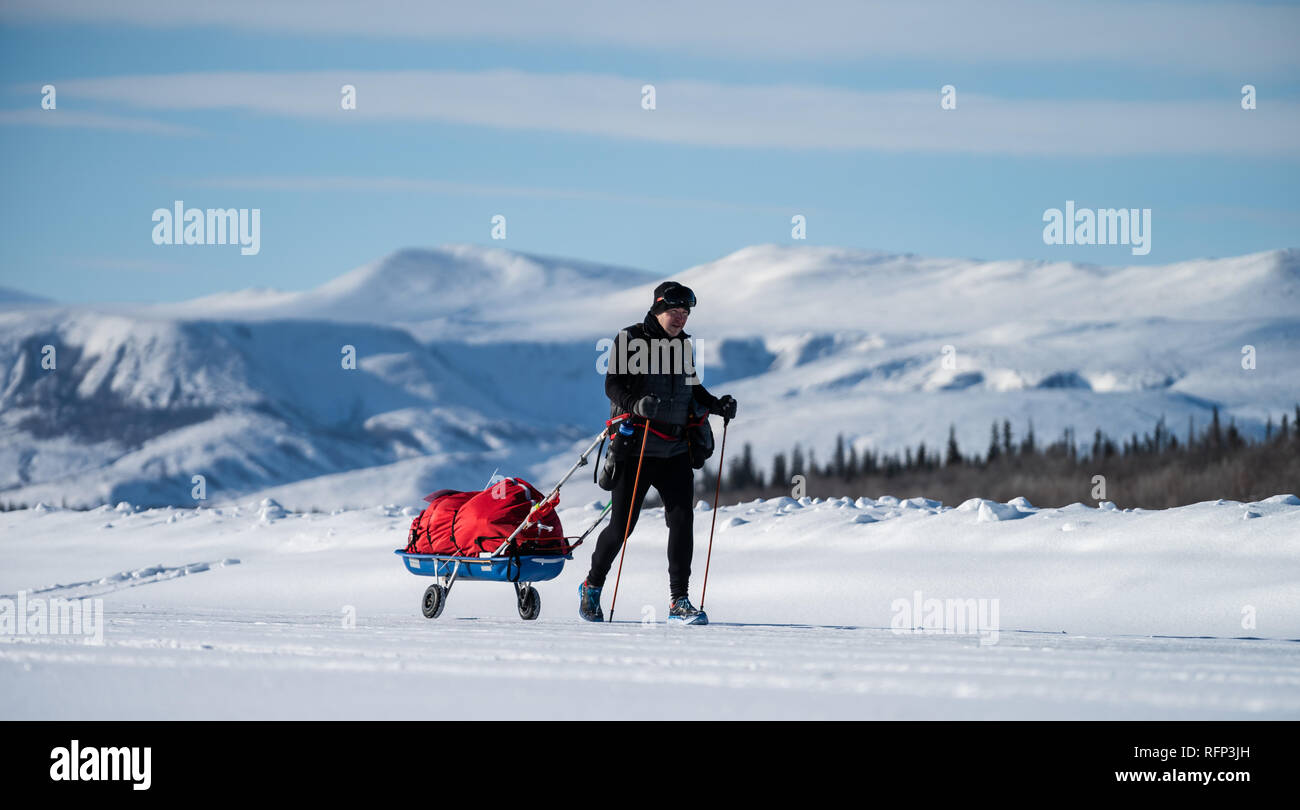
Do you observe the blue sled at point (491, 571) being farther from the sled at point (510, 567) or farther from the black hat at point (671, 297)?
the black hat at point (671, 297)

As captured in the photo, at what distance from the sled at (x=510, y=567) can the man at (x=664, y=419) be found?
0.28m

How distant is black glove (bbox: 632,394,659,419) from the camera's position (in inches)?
358

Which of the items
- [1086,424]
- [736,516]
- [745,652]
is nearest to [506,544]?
[745,652]

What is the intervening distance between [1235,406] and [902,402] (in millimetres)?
31020

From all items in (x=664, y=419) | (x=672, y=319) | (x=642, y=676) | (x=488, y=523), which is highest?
(x=672, y=319)

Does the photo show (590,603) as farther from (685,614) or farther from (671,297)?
(671,297)

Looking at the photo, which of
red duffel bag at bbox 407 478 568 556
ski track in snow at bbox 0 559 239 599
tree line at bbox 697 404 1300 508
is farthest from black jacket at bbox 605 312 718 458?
tree line at bbox 697 404 1300 508

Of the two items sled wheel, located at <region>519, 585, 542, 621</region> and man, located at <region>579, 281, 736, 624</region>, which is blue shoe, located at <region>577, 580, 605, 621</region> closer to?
man, located at <region>579, 281, 736, 624</region>

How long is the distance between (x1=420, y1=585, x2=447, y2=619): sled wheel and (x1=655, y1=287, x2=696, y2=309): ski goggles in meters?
2.52

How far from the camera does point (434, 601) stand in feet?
34.0

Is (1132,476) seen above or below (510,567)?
below

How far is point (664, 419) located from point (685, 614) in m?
1.20

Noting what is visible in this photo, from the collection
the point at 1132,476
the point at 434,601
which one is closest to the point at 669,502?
the point at 434,601
